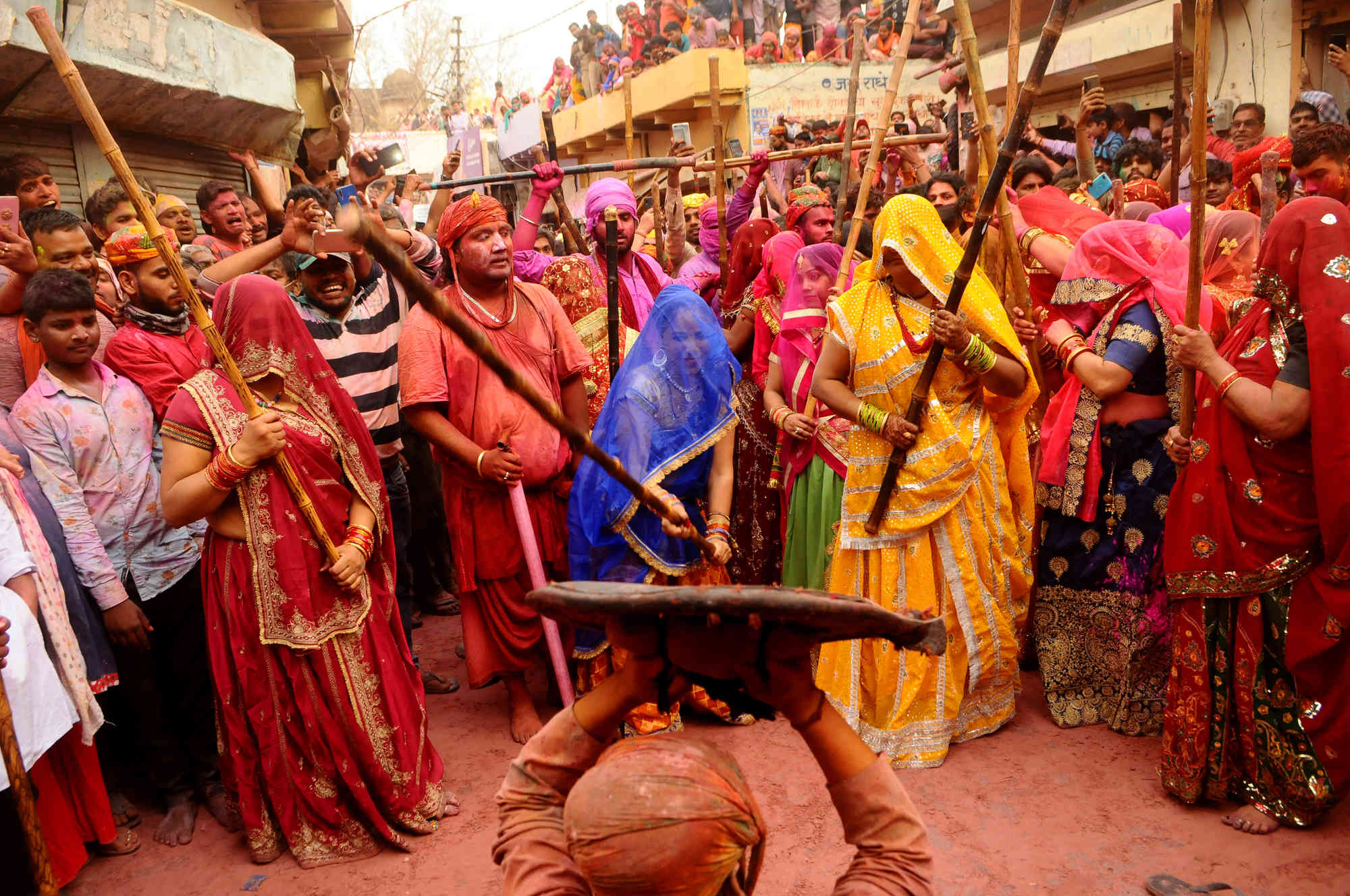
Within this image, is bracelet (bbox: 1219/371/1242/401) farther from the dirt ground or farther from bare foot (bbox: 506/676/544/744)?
bare foot (bbox: 506/676/544/744)

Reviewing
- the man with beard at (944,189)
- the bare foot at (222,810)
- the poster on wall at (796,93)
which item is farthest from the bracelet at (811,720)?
the poster on wall at (796,93)

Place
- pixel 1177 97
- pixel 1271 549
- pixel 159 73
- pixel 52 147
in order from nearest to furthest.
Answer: pixel 1271 549 → pixel 1177 97 → pixel 52 147 → pixel 159 73

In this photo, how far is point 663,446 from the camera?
3.84 metres

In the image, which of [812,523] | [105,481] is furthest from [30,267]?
[812,523]

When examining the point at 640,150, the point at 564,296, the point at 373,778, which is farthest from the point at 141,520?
the point at 640,150

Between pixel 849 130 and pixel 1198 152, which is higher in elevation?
pixel 849 130

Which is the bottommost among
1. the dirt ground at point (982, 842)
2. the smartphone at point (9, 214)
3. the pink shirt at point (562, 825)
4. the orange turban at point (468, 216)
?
the dirt ground at point (982, 842)

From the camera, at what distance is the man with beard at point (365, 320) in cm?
427

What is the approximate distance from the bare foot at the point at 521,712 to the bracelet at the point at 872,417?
198 cm

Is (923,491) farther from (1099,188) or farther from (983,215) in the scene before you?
(1099,188)

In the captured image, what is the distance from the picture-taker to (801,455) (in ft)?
15.0

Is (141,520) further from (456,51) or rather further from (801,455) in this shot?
(456,51)

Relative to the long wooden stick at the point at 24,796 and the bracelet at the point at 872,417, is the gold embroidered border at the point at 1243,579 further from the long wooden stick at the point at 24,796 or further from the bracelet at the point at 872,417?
the long wooden stick at the point at 24,796

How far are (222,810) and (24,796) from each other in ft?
4.77
